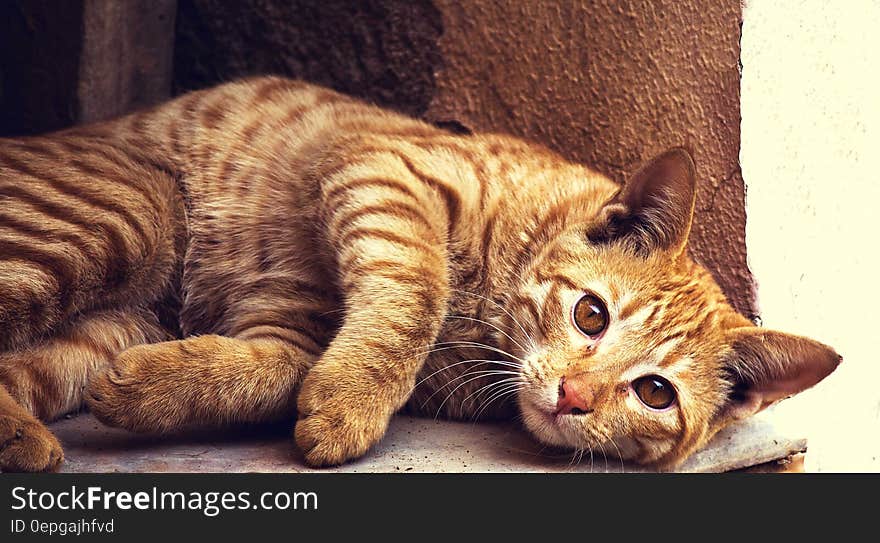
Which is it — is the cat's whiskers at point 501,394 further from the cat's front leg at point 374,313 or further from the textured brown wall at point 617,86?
the textured brown wall at point 617,86

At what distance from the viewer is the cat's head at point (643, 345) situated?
84.9 inches

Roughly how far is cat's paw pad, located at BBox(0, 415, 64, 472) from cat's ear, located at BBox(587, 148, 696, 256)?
4.67 feet

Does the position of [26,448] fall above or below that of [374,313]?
below

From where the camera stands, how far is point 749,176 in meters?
2.62

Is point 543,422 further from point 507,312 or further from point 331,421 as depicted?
point 331,421

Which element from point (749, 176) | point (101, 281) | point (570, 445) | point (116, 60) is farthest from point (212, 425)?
point (116, 60)

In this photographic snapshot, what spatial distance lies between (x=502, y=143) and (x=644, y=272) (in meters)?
0.70

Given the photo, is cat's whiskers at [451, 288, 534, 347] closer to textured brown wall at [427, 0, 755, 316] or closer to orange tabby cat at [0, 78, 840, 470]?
orange tabby cat at [0, 78, 840, 470]

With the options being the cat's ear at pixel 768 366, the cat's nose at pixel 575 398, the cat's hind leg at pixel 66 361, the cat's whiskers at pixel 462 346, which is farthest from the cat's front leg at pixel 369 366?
the cat's ear at pixel 768 366

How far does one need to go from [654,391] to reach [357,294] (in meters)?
0.78

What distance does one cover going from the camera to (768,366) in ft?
7.45

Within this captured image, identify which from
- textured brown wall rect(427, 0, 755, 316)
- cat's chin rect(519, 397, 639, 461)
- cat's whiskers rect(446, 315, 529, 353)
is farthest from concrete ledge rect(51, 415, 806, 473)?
textured brown wall rect(427, 0, 755, 316)

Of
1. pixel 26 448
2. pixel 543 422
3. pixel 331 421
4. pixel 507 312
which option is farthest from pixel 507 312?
pixel 26 448

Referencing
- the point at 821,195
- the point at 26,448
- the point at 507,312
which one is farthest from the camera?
the point at 821,195
